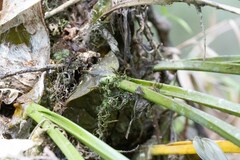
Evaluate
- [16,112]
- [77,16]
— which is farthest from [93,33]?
[16,112]

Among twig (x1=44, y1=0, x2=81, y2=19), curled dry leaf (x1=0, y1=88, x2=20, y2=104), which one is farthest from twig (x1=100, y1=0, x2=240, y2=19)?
curled dry leaf (x1=0, y1=88, x2=20, y2=104)

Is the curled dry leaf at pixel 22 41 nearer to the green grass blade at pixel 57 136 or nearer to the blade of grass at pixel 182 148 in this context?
the green grass blade at pixel 57 136

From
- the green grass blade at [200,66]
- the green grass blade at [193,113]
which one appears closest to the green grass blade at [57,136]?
the green grass blade at [193,113]

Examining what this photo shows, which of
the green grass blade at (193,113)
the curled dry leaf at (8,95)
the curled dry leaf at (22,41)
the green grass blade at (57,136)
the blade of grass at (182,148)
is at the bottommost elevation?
the blade of grass at (182,148)

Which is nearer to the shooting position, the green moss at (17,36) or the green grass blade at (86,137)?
the green grass blade at (86,137)

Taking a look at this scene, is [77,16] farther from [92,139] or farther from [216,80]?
[216,80]

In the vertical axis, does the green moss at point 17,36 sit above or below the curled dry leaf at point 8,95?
above
